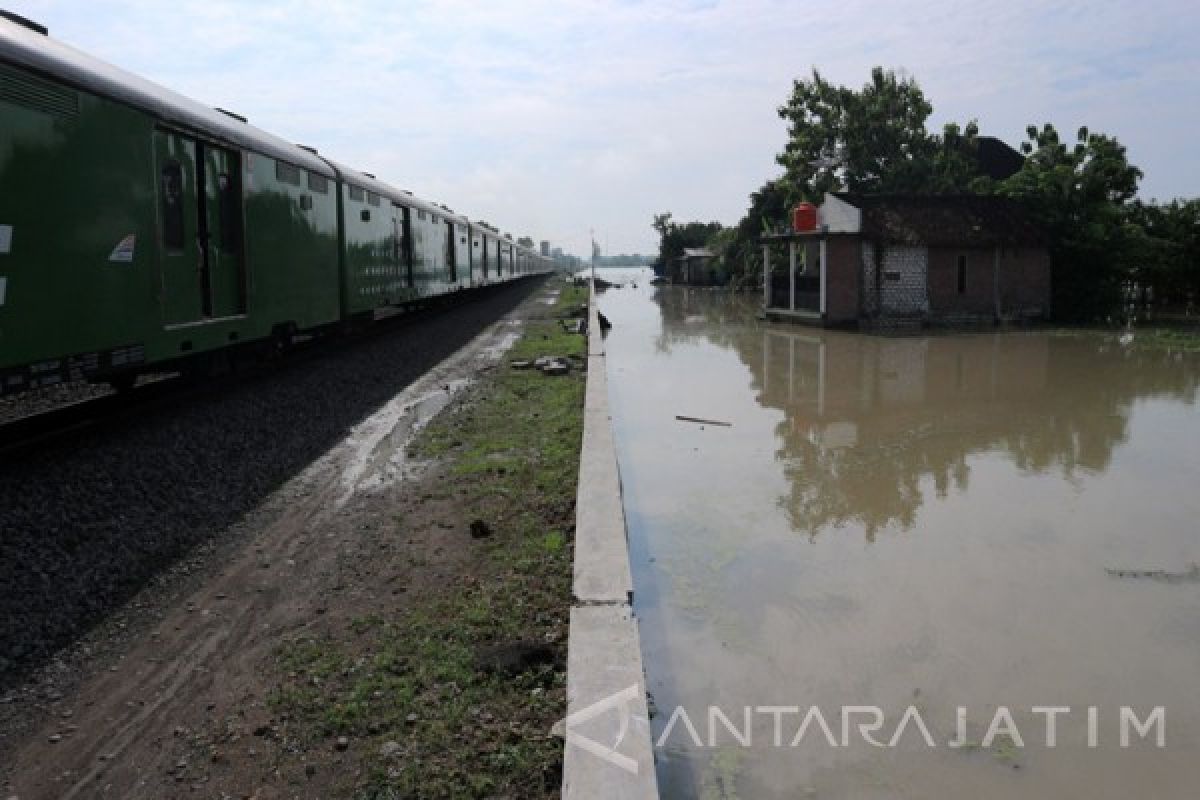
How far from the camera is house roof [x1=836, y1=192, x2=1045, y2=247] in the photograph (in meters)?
26.2

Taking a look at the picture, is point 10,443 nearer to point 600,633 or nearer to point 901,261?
point 600,633

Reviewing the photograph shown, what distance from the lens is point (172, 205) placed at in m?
8.54

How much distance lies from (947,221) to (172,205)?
23.5m

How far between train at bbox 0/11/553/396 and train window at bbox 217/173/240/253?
0.02 metres

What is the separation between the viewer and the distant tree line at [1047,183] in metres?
27.8

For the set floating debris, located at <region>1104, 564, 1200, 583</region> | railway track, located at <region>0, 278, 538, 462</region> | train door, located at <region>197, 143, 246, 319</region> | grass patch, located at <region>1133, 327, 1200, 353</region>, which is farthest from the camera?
grass patch, located at <region>1133, 327, 1200, 353</region>

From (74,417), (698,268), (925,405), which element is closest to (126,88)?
(74,417)

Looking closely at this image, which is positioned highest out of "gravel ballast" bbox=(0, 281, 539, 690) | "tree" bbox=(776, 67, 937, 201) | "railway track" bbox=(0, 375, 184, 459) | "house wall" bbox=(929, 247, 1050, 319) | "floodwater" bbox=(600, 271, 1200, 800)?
"tree" bbox=(776, 67, 937, 201)

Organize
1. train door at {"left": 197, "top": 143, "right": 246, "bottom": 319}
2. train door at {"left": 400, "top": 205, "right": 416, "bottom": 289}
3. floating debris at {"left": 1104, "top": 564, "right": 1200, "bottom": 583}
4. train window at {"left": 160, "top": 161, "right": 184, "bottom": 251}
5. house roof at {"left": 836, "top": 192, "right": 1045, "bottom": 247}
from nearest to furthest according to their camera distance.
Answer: floating debris at {"left": 1104, "top": 564, "right": 1200, "bottom": 583}, train window at {"left": 160, "top": 161, "right": 184, "bottom": 251}, train door at {"left": 197, "top": 143, "right": 246, "bottom": 319}, train door at {"left": 400, "top": 205, "right": 416, "bottom": 289}, house roof at {"left": 836, "top": 192, "right": 1045, "bottom": 247}

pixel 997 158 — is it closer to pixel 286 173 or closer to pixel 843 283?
pixel 843 283

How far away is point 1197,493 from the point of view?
26.4 ft

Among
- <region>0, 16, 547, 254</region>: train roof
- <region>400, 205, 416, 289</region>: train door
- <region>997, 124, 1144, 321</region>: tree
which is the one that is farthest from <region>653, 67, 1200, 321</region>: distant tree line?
<region>0, 16, 547, 254</region>: train roof

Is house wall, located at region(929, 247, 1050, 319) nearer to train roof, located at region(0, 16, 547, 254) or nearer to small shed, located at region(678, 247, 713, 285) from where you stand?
train roof, located at region(0, 16, 547, 254)

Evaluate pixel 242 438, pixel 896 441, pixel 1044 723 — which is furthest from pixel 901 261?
pixel 1044 723
